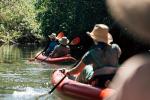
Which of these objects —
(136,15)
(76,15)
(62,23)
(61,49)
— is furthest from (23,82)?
(62,23)

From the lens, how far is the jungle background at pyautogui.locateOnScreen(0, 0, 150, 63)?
2595 cm

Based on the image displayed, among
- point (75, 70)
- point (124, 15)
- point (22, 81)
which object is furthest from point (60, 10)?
point (124, 15)

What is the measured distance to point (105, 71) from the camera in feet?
21.8

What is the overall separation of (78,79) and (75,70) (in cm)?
17

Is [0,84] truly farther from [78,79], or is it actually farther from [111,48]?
[111,48]

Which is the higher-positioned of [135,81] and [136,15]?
[136,15]

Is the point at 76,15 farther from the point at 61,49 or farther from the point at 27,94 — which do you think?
the point at 27,94

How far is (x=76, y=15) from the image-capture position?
29.9m

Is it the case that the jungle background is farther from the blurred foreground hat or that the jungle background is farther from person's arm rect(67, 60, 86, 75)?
the blurred foreground hat

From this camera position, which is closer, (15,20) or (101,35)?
(101,35)

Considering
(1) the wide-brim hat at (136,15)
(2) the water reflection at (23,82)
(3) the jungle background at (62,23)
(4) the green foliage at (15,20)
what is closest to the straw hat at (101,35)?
(2) the water reflection at (23,82)

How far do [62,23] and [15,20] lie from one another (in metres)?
13.9

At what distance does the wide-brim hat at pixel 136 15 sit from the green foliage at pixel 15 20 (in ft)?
140

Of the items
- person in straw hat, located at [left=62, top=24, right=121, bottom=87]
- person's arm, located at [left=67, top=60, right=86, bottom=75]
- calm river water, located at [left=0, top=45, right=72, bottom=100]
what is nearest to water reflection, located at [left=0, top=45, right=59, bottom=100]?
calm river water, located at [left=0, top=45, right=72, bottom=100]
